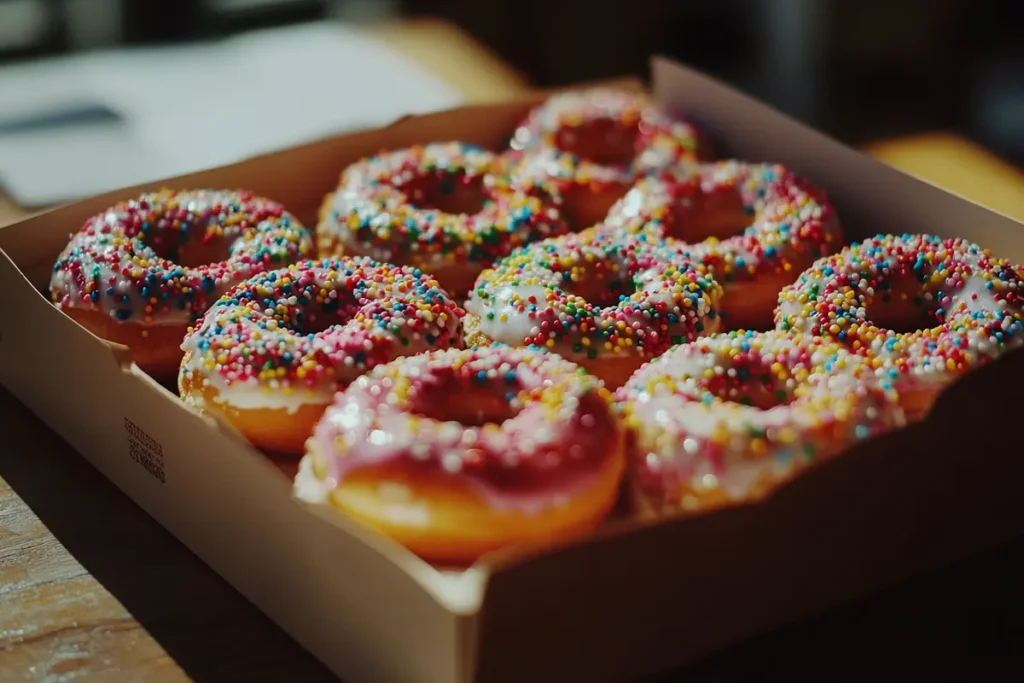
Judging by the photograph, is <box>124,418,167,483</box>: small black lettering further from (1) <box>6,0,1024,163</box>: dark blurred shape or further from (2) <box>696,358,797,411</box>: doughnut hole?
(1) <box>6,0,1024,163</box>: dark blurred shape

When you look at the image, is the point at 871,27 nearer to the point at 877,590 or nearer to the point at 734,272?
the point at 734,272

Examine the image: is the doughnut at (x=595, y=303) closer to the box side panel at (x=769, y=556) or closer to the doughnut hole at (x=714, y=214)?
the doughnut hole at (x=714, y=214)

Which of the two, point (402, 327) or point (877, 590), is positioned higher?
point (402, 327)

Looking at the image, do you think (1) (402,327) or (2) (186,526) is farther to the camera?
(1) (402,327)

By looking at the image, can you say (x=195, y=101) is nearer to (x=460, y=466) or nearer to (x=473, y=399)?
(x=473, y=399)

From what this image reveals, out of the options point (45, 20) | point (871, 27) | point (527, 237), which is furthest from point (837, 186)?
point (45, 20)

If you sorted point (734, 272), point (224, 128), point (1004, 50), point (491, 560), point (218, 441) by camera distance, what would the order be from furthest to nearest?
point (1004, 50), point (224, 128), point (734, 272), point (218, 441), point (491, 560)
